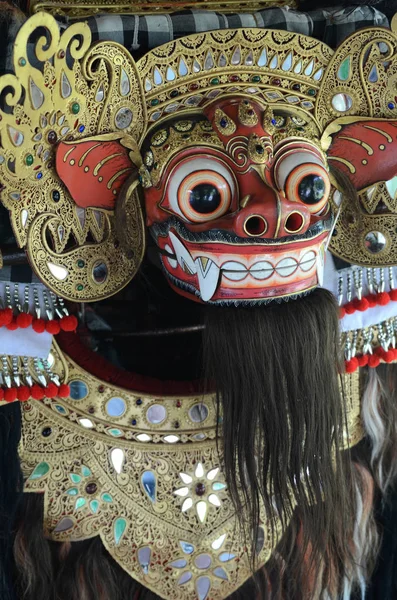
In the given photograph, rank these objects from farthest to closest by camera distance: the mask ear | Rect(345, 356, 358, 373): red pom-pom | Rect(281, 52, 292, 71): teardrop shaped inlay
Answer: Rect(345, 356, 358, 373): red pom-pom
Rect(281, 52, 292, 71): teardrop shaped inlay
the mask ear

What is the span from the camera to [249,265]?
958mm

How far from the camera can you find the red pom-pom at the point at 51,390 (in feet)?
3.55

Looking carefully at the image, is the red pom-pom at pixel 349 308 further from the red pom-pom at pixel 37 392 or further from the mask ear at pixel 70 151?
the red pom-pom at pixel 37 392

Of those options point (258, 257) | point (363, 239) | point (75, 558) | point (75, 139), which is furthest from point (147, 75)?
point (75, 558)

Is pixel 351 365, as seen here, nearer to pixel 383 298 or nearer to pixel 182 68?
pixel 383 298

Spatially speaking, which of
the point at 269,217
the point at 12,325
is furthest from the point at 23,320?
the point at 269,217

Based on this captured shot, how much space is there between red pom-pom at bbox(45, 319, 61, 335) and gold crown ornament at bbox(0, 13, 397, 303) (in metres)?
0.06

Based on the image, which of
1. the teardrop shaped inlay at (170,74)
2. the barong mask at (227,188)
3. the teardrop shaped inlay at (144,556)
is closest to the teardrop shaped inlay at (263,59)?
the barong mask at (227,188)

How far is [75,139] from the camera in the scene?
3.11 feet

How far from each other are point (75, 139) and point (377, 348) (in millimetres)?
542

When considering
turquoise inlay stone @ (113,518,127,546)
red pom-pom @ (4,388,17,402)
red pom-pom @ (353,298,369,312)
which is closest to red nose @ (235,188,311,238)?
red pom-pom @ (353,298,369,312)

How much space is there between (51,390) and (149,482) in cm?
20

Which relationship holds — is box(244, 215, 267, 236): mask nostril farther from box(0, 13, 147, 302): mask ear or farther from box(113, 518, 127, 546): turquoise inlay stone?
box(113, 518, 127, 546): turquoise inlay stone

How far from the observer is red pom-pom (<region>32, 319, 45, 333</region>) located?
104cm
